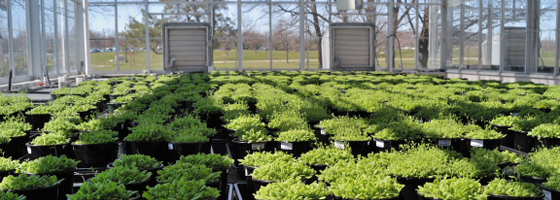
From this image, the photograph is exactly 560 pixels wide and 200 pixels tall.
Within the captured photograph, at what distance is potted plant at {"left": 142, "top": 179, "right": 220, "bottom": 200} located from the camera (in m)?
2.84

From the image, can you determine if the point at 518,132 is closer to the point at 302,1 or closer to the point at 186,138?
the point at 186,138

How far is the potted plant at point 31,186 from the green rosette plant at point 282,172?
136cm

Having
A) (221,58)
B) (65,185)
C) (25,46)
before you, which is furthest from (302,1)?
(65,185)

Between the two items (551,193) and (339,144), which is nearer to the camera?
(551,193)

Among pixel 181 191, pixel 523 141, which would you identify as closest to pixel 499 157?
pixel 523 141

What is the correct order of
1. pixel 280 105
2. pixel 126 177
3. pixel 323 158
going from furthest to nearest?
pixel 280 105 → pixel 323 158 → pixel 126 177

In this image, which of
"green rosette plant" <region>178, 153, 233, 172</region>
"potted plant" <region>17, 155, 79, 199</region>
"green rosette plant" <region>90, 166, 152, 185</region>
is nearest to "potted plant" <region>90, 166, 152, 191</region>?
"green rosette plant" <region>90, 166, 152, 185</region>

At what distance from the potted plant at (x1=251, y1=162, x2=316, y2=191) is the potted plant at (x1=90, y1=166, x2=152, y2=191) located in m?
0.75

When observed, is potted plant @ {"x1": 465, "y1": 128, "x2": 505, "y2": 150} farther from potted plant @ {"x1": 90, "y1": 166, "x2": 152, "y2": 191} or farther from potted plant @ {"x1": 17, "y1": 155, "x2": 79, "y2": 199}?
potted plant @ {"x1": 17, "y1": 155, "x2": 79, "y2": 199}

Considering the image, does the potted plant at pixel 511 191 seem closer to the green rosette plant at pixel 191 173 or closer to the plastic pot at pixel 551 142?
the green rosette plant at pixel 191 173

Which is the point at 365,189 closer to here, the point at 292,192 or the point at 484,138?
the point at 292,192

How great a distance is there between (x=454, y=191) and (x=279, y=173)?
3.71 feet

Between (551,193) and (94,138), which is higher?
(94,138)

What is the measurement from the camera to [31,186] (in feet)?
10.6
